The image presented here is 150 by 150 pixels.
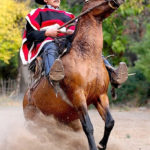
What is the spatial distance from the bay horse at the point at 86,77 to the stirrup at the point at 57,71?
20 cm

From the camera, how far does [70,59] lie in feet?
19.5

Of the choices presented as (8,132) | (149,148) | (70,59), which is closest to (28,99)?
(8,132)

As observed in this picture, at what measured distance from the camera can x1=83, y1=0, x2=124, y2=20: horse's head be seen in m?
5.71

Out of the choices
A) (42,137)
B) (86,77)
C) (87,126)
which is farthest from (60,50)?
(42,137)

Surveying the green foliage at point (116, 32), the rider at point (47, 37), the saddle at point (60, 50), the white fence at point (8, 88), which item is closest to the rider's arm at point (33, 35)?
the rider at point (47, 37)

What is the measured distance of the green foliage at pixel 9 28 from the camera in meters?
15.6

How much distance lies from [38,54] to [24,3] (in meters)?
11.5

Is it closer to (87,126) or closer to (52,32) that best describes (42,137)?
(87,126)

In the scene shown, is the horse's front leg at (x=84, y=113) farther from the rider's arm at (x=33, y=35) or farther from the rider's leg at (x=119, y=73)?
the rider's arm at (x=33, y=35)

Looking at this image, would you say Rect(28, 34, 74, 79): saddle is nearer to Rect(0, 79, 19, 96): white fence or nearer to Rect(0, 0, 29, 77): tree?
Rect(0, 0, 29, 77): tree

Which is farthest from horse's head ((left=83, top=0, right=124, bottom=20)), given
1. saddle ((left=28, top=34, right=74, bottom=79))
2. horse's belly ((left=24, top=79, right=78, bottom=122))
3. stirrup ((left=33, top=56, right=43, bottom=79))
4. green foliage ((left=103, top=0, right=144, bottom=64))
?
green foliage ((left=103, top=0, right=144, bottom=64))

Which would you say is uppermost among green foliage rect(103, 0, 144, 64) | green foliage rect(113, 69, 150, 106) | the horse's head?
the horse's head

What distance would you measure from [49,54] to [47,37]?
0.52 meters

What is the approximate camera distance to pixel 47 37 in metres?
6.55
